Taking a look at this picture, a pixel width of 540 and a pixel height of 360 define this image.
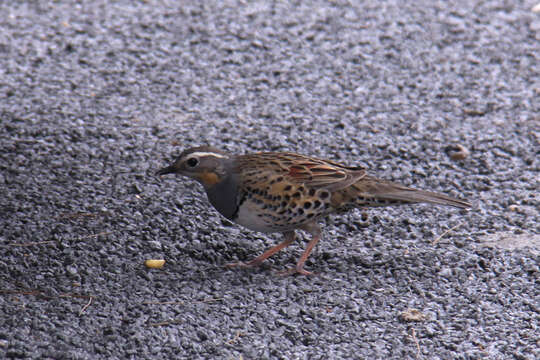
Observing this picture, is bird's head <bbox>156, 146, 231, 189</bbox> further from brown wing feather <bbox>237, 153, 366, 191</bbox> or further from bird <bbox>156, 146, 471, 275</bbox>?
brown wing feather <bbox>237, 153, 366, 191</bbox>

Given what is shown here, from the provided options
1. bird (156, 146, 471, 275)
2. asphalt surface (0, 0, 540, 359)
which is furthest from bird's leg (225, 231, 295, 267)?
asphalt surface (0, 0, 540, 359)

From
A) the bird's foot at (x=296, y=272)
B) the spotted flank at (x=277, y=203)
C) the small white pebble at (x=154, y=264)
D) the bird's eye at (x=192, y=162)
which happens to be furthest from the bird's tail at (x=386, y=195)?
the small white pebble at (x=154, y=264)

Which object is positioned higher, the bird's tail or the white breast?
the bird's tail

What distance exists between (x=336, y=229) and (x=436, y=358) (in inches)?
61.0

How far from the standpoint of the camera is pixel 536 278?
5.12m

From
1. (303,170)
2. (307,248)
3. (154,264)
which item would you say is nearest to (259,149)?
(303,170)

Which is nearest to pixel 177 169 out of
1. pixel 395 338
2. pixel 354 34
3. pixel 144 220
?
pixel 144 220

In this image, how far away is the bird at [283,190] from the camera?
4.96 metres

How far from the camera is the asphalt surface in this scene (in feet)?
14.8

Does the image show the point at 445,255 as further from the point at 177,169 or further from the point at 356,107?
the point at 356,107

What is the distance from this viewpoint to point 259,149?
667 cm

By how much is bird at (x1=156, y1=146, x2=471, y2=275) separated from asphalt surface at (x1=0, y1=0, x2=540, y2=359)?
1.22ft

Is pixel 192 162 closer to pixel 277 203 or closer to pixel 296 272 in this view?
pixel 277 203

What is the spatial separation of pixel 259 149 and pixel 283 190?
1.77 metres
